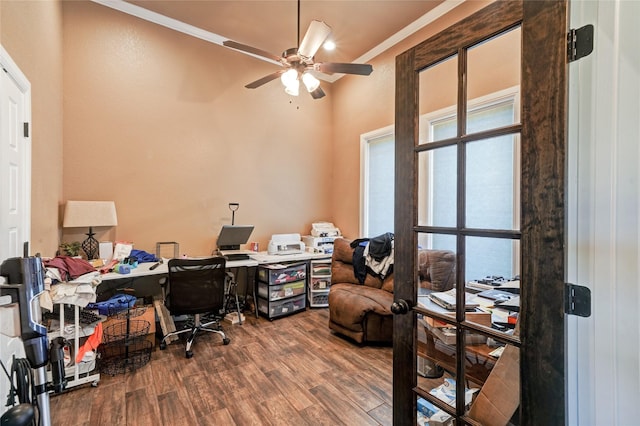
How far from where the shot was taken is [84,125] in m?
3.11

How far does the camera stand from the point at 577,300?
0.89m

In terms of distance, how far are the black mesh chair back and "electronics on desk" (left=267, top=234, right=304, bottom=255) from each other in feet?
3.81

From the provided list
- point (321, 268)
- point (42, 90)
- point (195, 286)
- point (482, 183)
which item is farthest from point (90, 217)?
point (482, 183)

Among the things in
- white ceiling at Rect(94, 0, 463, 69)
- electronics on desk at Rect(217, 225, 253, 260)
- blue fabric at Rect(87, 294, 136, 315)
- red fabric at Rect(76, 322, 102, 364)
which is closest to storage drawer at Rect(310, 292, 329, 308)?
electronics on desk at Rect(217, 225, 253, 260)

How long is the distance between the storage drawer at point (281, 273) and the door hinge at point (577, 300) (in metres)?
3.04

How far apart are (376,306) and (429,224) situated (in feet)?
6.07

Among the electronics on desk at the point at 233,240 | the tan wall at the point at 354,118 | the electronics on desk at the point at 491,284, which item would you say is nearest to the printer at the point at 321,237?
the tan wall at the point at 354,118

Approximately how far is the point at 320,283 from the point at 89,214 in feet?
9.39

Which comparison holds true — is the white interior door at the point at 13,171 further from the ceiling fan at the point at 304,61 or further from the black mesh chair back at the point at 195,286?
the ceiling fan at the point at 304,61

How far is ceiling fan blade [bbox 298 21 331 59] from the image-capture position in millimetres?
2280

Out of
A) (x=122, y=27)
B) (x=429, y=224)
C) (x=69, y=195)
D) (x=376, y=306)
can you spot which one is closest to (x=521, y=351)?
(x=429, y=224)

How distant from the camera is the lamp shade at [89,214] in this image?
9.25 ft

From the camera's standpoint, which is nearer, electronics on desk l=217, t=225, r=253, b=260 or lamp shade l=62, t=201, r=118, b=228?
lamp shade l=62, t=201, r=118, b=228

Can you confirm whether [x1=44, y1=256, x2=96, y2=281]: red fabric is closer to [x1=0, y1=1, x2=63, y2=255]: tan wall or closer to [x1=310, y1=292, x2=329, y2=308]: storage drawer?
[x1=0, y1=1, x2=63, y2=255]: tan wall
